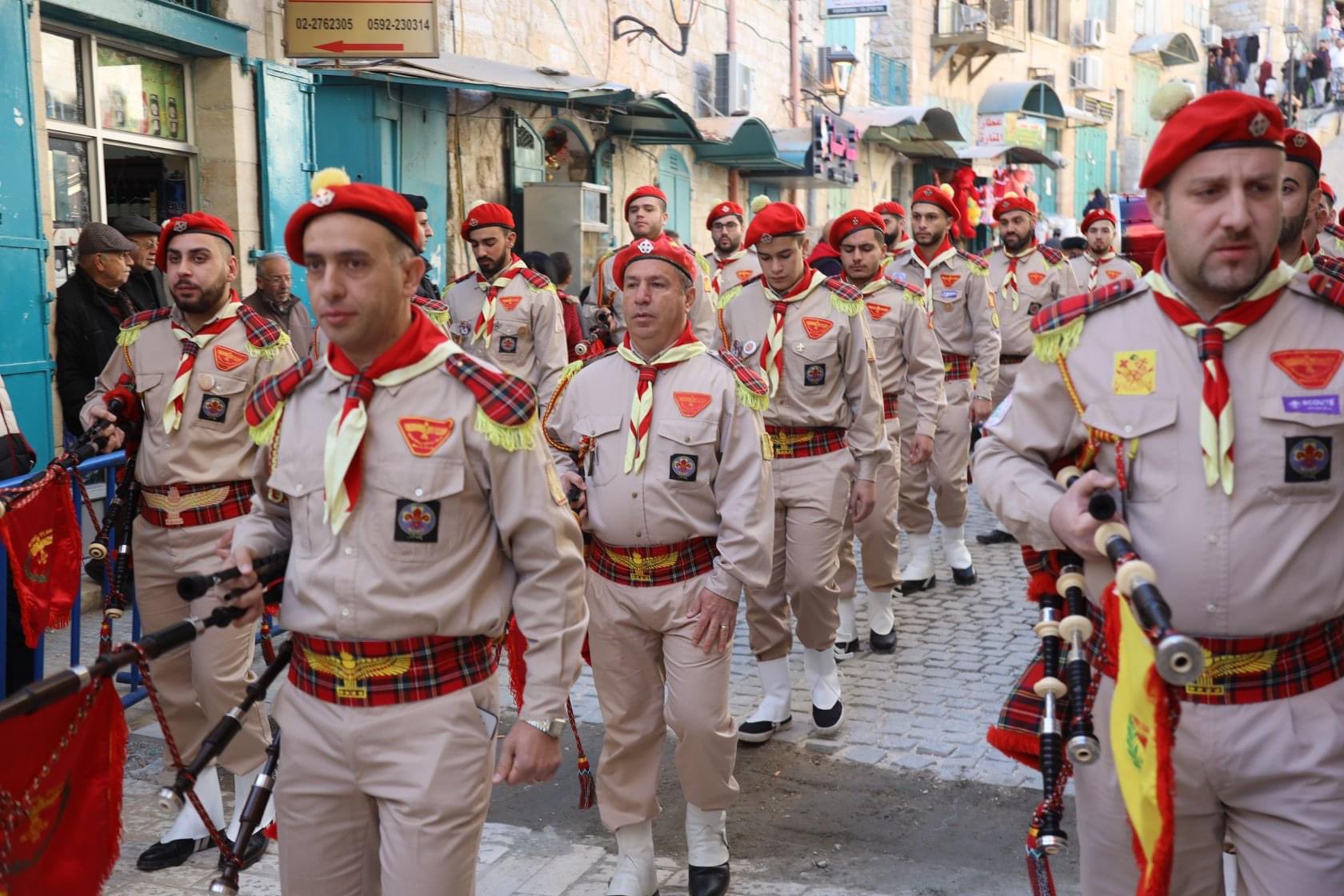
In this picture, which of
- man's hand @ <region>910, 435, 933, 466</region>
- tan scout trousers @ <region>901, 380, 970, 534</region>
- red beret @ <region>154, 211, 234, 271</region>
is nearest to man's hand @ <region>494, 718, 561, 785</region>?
red beret @ <region>154, 211, 234, 271</region>

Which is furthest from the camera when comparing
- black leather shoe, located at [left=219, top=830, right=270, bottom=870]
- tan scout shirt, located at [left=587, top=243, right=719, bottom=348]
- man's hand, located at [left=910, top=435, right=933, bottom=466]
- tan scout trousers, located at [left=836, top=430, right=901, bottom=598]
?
tan scout shirt, located at [left=587, top=243, right=719, bottom=348]

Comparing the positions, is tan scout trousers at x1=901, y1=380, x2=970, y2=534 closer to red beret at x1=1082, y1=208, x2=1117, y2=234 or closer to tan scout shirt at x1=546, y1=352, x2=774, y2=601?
tan scout shirt at x1=546, y1=352, x2=774, y2=601

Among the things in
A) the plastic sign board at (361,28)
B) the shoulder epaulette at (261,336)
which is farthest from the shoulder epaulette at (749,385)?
the plastic sign board at (361,28)

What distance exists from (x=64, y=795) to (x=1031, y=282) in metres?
11.0

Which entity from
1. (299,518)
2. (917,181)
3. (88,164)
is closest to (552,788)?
(299,518)

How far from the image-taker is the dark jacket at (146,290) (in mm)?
9055

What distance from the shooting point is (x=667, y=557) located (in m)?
5.04

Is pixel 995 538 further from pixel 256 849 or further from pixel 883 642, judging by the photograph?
pixel 256 849

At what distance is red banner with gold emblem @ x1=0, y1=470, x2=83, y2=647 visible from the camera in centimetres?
534

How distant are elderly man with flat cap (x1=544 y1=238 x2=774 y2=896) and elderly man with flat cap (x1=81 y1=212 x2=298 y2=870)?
1.44 meters

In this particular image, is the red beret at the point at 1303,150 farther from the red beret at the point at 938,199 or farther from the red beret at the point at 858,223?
the red beret at the point at 938,199

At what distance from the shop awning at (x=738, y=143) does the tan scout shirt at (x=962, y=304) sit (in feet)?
30.9

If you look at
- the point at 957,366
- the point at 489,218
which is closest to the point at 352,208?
the point at 489,218

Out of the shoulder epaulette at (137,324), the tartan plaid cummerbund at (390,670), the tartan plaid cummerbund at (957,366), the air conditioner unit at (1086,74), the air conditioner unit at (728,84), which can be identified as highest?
the air conditioner unit at (1086,74)
